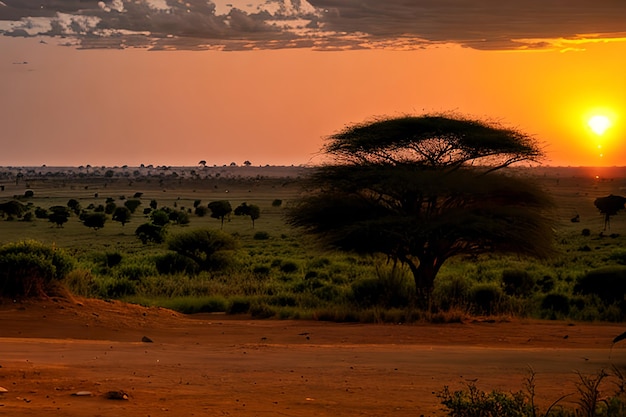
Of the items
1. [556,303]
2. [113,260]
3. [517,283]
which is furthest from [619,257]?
[113,260]

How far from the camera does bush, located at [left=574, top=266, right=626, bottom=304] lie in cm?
2969

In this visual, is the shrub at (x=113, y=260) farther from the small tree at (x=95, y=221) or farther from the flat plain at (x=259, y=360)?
the small tree at (x=95, y=221)

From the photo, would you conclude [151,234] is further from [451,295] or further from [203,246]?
[451,295]

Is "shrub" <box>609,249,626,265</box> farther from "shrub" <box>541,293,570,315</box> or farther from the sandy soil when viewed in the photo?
the sandy soil

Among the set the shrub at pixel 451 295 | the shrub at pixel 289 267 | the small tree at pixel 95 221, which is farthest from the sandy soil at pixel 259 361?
the small tree at pixel 95 221

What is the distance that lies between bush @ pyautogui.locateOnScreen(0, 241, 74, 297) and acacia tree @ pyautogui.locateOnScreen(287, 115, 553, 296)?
8315 mm

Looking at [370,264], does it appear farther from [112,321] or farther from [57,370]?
[57,370]

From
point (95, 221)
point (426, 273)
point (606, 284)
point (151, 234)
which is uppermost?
point (426, 273)

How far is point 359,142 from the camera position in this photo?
29.5 m

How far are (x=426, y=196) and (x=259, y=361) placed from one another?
45.7 ft

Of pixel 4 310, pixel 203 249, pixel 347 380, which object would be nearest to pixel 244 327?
pixel 4 310

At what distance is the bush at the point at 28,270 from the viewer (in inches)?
909

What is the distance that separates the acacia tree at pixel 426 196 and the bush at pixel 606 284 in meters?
2.83

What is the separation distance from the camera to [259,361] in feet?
52.1
